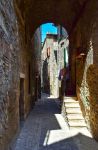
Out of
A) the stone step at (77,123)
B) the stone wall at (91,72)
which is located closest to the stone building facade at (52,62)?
the stone step at (77,123)

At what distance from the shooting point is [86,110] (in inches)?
338

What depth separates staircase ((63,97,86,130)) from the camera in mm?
8698

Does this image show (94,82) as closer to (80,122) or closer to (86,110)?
(86,110)

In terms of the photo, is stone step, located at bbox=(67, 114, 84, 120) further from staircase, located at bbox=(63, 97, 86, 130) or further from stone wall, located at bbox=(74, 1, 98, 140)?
stone wall, located at bbox=(74, 1, 98, 140)

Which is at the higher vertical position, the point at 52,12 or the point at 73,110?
the point at 52,12

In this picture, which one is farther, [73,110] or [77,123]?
[73,110]

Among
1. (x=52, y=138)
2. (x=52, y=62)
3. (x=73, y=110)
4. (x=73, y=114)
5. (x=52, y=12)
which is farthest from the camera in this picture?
(x=52, y=62)

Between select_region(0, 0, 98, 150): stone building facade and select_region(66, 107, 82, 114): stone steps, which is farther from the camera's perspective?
select_region(66, 107, 82, 114): stone steps

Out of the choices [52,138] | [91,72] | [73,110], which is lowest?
[52,138]

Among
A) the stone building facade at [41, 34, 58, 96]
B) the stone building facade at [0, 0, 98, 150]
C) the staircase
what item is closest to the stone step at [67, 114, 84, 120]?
the staircase

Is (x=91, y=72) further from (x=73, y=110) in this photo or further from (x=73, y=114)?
(x=73, y=110)

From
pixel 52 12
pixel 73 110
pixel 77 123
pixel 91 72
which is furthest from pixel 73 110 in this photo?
pixel 52 12

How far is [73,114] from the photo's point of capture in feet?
31.1

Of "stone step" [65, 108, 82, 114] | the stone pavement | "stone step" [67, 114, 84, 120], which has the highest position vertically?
"stone step" [65, 108, 82, 114]
